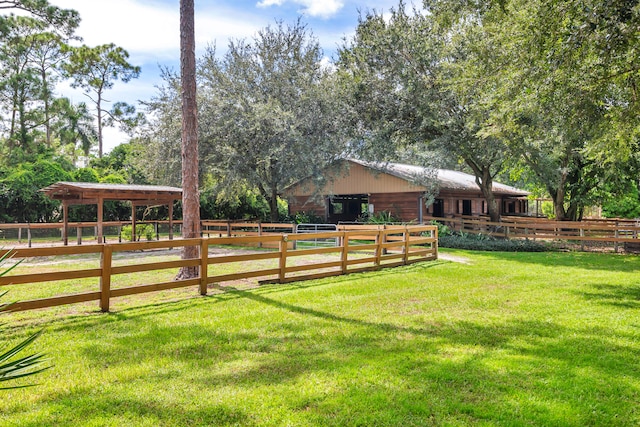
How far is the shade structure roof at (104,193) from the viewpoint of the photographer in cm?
1532

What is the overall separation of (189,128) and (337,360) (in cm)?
628

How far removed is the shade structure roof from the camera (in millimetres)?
15320

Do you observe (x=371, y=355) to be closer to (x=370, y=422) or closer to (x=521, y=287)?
(x=370, y=422)

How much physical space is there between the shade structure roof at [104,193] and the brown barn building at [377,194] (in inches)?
276

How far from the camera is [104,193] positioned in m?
15.7

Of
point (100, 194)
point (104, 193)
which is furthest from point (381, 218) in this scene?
point (100, 194)

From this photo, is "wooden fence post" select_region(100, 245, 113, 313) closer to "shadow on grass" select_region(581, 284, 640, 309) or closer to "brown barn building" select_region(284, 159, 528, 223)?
"shadow on grass" select_region(581, 284, 640, 309)

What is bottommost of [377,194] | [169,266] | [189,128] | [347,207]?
[169,266]

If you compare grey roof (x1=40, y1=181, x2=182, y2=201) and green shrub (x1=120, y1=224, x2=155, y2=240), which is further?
green shrub (x1=120, y1=224, x2=155, y2=240)

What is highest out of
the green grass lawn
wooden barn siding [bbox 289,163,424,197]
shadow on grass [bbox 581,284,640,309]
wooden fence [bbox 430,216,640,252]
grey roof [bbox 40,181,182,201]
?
wooden barn siding [bbox 289,163,424,197]

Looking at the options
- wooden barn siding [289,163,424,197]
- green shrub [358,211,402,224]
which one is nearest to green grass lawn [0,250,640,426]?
green shrub [358,211,402,224]

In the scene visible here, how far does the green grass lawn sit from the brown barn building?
1413 centimetres

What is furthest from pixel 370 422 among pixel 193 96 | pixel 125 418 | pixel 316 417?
pixel 193 96

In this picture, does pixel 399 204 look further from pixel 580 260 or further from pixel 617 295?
pixel 617 295
